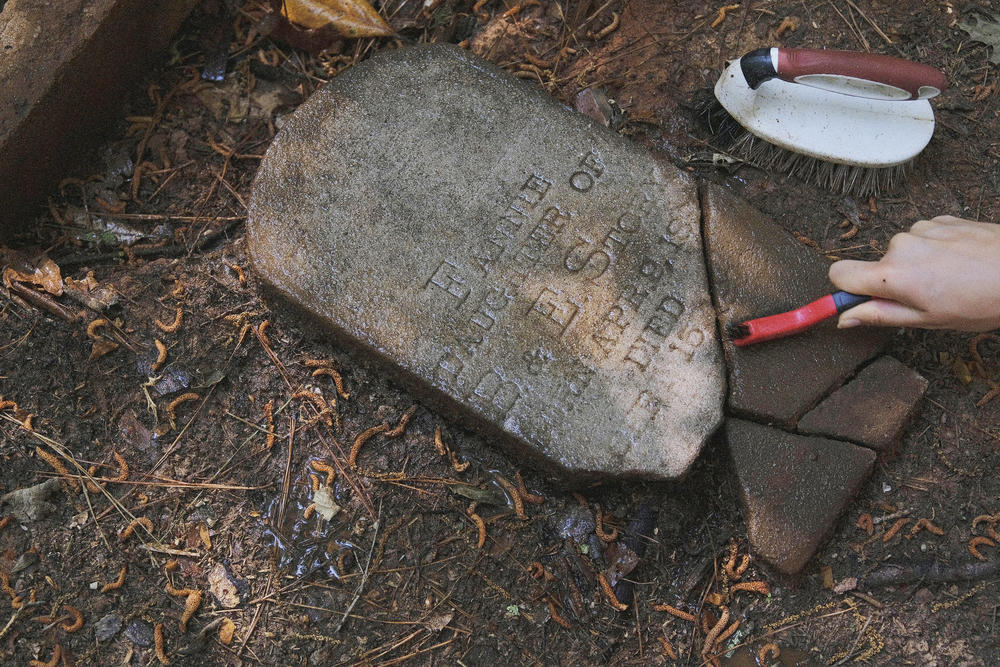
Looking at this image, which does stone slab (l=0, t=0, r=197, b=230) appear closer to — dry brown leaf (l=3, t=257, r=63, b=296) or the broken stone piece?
dry brown leaf (l=3, t=257, r=63, b=296)

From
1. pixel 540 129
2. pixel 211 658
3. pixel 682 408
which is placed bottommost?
pixel 211 658

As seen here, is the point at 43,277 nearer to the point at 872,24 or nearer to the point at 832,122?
the point at 832,122

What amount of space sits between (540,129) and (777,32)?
1.05m

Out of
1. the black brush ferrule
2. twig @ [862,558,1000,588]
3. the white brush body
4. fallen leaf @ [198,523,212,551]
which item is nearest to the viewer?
twig @ [862,558,1000,588]

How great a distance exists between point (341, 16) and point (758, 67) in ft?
4.89

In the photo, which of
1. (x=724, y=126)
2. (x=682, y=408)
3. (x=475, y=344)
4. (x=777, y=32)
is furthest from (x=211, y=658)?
(x=777, y=32)

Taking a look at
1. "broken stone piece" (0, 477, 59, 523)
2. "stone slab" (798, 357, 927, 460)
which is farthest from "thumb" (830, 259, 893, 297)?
"broken stone piece" (0, 477, 59, 523)

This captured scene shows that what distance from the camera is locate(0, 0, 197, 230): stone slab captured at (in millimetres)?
2586

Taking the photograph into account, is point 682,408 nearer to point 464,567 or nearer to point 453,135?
point 464,567

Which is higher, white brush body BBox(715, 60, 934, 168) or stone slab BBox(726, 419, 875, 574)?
white brush body BBox(715, 60, 934, 168)

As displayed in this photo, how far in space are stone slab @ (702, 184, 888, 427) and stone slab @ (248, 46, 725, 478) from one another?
0.06 m

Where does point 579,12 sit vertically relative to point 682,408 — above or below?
above

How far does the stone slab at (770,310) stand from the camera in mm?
2332

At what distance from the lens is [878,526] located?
239cm
